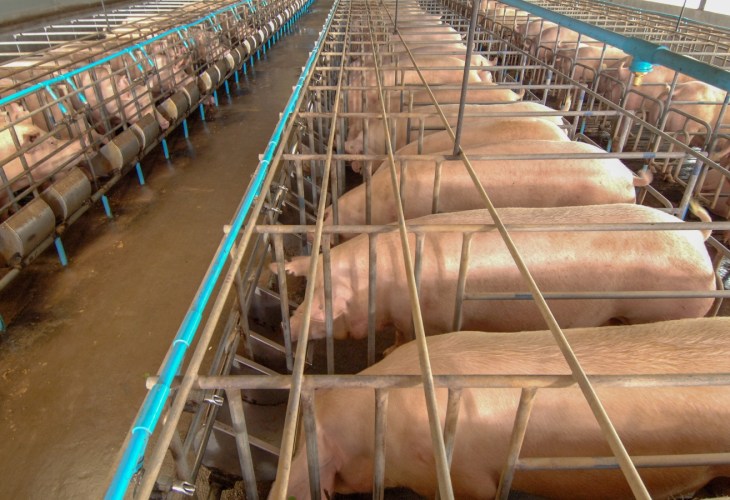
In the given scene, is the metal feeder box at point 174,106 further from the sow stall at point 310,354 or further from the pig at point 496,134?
the pig at point 496,134

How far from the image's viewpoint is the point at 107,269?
4656mm

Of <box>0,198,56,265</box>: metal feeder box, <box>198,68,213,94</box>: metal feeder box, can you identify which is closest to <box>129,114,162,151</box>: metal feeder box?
<box>0,198,56,265</box>: metal feeder box

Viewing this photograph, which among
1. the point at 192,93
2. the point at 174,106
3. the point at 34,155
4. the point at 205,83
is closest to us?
the point at 34,155

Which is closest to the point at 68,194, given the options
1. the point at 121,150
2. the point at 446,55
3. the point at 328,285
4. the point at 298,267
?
the point at 121,150

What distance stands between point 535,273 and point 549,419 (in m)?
1.13

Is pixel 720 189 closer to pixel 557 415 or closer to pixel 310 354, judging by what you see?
pixel 557 415

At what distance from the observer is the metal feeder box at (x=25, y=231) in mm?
3812

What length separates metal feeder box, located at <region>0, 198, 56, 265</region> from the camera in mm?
3812

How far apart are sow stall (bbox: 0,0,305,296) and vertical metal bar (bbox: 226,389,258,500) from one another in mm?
3327

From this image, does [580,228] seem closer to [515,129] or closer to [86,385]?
[515,129]

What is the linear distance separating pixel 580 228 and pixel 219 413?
1.93 meters

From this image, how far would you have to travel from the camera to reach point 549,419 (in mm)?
1847

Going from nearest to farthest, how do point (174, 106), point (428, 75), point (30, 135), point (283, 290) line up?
point (283, 290), point (30, 135), point (428, 75), point (174, 106)

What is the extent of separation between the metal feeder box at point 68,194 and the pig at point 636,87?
24.2 feet
